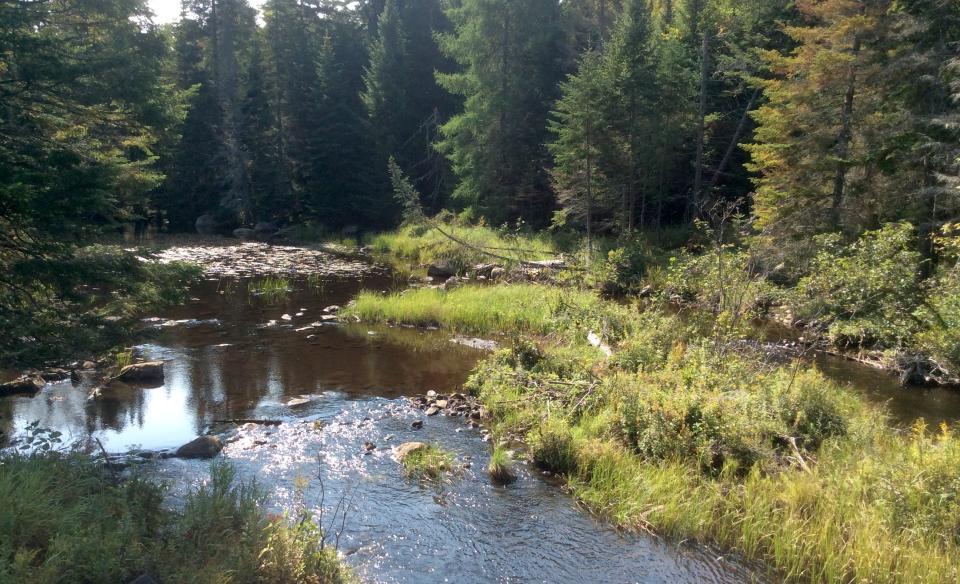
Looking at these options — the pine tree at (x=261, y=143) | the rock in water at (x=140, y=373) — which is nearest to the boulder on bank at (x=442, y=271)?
the rock in water at (x=140, y=373)

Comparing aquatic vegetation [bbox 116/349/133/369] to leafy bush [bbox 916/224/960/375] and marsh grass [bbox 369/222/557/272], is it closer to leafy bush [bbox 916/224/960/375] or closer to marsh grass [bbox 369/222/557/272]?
marsh grass [bbox 369/222/557/272]

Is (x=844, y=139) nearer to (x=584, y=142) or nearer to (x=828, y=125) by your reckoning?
(x=828, y=125)

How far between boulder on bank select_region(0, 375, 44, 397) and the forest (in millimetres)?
32

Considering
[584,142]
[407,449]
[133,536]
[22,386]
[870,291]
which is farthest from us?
[584,142]

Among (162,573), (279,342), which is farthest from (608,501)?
(279,342)

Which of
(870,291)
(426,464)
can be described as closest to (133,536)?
(426,464)

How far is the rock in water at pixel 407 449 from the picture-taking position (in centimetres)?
852

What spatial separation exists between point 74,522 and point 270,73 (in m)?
38.4

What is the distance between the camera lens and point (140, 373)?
12.1 m

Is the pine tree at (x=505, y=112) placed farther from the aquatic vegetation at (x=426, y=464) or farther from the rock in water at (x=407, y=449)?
the aquatic vegetation at (x=426, y=464)

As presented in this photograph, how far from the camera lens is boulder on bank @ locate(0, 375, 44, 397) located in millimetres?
10914

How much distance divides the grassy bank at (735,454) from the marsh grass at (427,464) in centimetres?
121

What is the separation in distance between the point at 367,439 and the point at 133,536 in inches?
175

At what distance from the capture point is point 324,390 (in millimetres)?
11898
